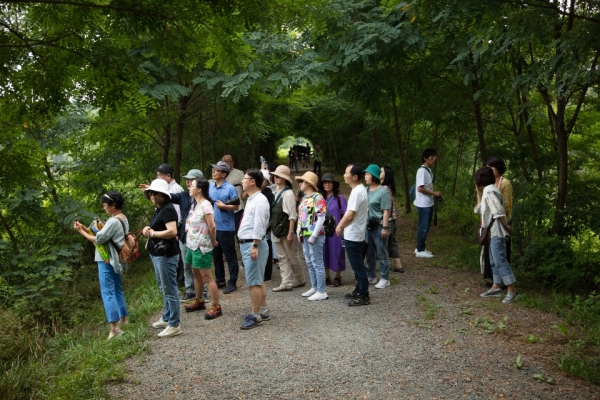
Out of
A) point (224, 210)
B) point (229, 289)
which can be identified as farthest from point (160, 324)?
point (224, 210)

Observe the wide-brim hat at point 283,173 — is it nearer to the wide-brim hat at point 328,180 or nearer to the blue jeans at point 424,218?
the wide-brim hat at point 328,180

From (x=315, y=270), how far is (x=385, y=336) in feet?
5.92

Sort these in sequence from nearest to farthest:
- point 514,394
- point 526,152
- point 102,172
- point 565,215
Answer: point 514,394 < point 565,215 < point 526,152 < point 102,172

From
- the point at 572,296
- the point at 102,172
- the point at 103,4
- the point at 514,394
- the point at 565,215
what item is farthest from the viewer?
the point at 102,172

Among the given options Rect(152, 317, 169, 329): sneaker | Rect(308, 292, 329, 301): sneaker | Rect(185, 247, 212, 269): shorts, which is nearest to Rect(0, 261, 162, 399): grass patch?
Rect(152, 317, 169, 329): sneaker

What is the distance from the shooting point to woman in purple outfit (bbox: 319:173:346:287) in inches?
301

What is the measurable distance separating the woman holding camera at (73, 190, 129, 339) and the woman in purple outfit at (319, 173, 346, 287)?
121 inches

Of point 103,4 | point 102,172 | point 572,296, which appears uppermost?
point 103,4

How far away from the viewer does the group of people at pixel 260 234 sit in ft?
19.2

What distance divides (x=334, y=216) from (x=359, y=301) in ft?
4.94

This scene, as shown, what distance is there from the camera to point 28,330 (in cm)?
692

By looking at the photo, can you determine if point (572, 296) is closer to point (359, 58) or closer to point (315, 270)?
point (315, 270)

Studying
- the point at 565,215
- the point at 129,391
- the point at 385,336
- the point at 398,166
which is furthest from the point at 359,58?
the point at 398,166

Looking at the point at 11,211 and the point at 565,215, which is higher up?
the point at 11,211
